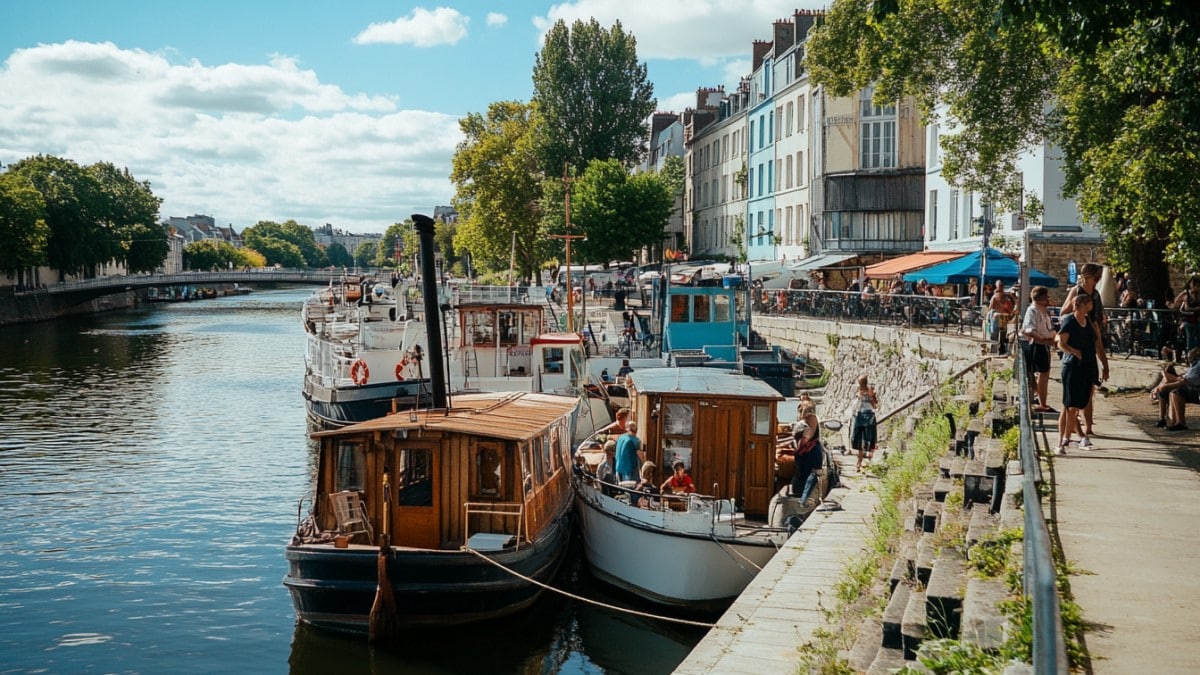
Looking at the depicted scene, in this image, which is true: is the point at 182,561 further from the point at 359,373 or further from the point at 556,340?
the point at 556,340

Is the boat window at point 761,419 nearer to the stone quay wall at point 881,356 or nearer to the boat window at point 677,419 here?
the boat window at point 677,419

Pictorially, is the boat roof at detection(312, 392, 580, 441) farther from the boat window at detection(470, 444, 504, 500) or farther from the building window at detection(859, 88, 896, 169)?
the building window at detection(859, 88, 896, 169)

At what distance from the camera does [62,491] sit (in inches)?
966

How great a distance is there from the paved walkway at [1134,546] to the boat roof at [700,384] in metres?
4.96

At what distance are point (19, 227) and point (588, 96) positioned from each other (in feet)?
132

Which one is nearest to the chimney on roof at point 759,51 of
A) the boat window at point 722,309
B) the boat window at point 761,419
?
the boat window at point 722,309

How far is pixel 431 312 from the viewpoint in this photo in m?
18.0

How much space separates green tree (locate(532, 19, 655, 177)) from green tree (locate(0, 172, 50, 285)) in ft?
120

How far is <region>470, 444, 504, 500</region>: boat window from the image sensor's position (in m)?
14.8

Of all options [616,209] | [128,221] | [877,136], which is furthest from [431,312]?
[128,221]

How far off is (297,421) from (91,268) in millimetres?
74988

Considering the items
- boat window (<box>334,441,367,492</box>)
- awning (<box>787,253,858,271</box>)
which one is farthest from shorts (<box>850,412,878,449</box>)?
awning (<box>787,253,858,271</box>)

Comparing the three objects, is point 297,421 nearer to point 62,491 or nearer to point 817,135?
point 62,491

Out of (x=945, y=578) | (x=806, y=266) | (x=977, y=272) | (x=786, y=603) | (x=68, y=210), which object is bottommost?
(x=786, y=603)
